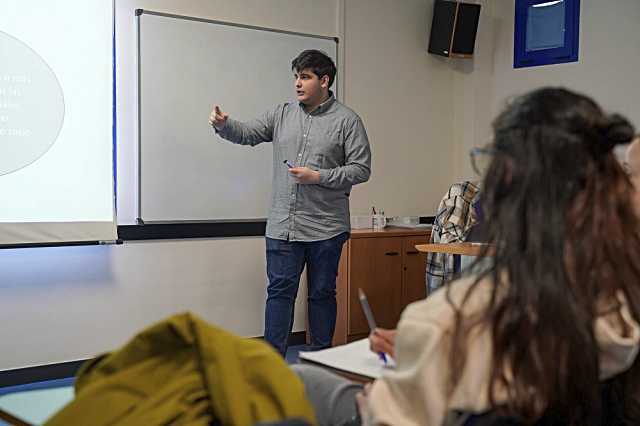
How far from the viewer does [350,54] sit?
536 centimetres

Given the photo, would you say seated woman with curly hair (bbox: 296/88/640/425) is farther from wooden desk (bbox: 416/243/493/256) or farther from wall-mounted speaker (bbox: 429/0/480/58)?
wall-mounted speaker (bbox: 429/0/480/58)

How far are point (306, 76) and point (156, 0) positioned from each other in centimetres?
107

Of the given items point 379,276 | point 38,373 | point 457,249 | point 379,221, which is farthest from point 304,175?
point 38,373

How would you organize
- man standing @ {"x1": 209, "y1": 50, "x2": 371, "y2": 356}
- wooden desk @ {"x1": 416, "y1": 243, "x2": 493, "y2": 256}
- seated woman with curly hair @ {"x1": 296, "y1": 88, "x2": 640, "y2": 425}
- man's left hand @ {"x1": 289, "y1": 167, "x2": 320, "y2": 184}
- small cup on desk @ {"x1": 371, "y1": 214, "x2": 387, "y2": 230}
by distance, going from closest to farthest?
seated woman with curly hair @ {"x1": 296, "y1": 88, "x2": 640, "y2": 425} < wooden desk @ {"x1": 416, "y1": 243, "x2": 493, "y2": 256} < man's left hand @ {"x1": 289, "y1": 167, "x2": 320, "y2": 184} < man standing @ {"x1": 209, "y1": 50, "x2": 371, "y2": 356} < small cup on desk @ {"x1": 371, "y1": 214, "x2": 387, "y2": 230}

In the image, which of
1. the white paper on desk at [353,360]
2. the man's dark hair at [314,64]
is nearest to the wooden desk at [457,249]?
the man's dark hair at [314,64]

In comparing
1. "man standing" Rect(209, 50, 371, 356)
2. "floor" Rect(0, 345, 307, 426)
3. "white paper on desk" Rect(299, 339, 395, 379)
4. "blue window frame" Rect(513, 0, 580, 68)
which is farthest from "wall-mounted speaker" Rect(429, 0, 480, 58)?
"floor" Rect(0, 345, 307, 426)

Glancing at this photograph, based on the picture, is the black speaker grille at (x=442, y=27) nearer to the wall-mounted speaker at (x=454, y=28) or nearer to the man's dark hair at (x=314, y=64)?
the wall-mounted speaker at (x=454, y=28)

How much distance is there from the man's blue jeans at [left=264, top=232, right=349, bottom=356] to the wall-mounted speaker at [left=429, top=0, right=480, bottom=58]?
229 cm

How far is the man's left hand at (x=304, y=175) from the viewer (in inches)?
150

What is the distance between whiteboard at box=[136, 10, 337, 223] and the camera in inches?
174

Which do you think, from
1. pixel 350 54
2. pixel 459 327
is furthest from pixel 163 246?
pixel 459 327

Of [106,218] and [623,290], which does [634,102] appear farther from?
[623,290]

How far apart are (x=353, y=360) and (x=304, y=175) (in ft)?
7.06

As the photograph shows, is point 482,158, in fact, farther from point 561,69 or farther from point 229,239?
point 561,69
